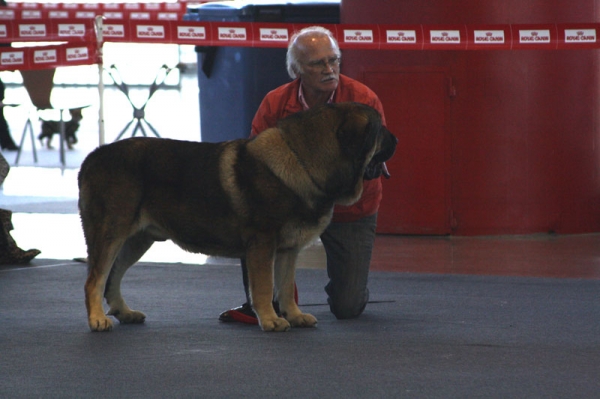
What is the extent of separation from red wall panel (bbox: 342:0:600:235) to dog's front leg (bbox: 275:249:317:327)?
3657 millimetres

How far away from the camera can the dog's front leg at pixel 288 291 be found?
5.17 metres

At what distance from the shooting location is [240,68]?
31.8 ft

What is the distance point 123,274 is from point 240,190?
2.70 feet

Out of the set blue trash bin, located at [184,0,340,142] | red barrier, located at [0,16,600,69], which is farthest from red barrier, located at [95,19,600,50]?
blue trash bin, located at [184,0,340,142]

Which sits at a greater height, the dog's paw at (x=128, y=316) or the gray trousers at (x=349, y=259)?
the gray trousers at (x=349, y=259)

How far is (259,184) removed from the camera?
486cm

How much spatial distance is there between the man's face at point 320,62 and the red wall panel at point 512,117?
132 inches

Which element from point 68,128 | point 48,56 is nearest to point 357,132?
point 48,56

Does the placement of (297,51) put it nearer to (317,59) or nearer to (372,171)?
(317,59)

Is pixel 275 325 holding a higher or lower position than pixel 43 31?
lower

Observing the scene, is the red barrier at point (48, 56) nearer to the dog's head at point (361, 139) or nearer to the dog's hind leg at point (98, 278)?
the dog's hind leg at point (98, 278)

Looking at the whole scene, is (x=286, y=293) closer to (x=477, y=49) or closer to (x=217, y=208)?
(x=217, y=208)

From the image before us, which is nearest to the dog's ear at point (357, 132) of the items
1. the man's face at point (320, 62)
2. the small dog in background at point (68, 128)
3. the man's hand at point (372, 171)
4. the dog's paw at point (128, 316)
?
the man's hand at point (372, 171)

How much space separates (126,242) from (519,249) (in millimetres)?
3799
